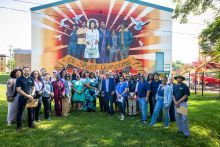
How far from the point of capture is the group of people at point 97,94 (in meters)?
8.45

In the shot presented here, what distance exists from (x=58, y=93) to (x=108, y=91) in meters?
2.14

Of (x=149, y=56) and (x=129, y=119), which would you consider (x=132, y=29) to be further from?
(x=129, y=119)

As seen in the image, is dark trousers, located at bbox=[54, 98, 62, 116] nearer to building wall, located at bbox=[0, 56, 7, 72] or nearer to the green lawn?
the green lawn

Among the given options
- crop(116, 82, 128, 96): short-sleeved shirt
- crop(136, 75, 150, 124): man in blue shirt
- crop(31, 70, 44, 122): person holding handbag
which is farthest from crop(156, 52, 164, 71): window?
crop(31, 70, 44, 122): person holding handbag

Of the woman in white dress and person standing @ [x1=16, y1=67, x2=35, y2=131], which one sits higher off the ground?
the woman in white dress

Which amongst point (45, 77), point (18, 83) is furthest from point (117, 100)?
point (18, 83)

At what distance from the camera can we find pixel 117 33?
2583cm

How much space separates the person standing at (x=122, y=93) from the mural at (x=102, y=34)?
1418 cm

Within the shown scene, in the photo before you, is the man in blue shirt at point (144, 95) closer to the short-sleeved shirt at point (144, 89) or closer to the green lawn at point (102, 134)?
the short-sleeved shirt at point (144, 89)

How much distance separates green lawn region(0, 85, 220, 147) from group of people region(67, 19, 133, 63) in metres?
15.0

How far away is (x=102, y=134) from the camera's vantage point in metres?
8.38

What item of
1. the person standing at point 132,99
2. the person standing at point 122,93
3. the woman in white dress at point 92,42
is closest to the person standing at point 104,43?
the woman in white dress at point 92,42

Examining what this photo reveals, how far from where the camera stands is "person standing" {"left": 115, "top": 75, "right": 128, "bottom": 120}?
11.2 m

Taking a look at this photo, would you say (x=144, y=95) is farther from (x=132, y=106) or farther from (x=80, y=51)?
(x=80, y=51)
